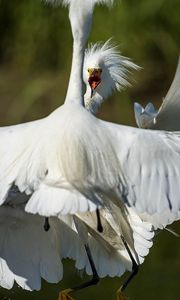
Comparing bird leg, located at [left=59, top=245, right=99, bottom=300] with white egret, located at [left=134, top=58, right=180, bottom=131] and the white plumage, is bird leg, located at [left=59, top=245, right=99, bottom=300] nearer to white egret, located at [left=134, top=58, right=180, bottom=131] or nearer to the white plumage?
white egret, located at [left=134, top=58, right=180, bottom=131]

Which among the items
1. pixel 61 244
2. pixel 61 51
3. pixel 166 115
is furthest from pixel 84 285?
pixel 61 51

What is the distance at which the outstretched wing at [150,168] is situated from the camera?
4.13 meters

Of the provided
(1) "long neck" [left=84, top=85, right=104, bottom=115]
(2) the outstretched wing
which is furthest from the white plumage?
(1) "long neck" [left=84, top=85, right=104, bottom=115]

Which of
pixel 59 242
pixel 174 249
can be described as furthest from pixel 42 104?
pixel 59 242

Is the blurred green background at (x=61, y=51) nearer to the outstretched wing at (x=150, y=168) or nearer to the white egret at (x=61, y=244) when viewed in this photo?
the white egret at (x=61, y=244)

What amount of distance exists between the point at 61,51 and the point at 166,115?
4.10m

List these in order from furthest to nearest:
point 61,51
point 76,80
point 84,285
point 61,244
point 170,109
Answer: point 61,51 → point 170,109 → point 61,244 → point 84,285 → point 76,80

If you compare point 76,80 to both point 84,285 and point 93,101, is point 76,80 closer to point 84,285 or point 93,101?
point 84,285

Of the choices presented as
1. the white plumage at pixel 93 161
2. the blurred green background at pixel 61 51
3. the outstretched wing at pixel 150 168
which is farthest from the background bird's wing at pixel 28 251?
the blurred green background at pixel 61 51

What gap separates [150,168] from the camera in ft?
13.8

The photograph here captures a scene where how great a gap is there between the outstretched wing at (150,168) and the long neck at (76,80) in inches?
11.1

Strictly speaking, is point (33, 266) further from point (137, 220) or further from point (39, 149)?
point (39, 149)

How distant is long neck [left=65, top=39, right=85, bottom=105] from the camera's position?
4598 millimetres

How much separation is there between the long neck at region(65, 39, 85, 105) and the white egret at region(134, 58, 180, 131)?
0.68m
